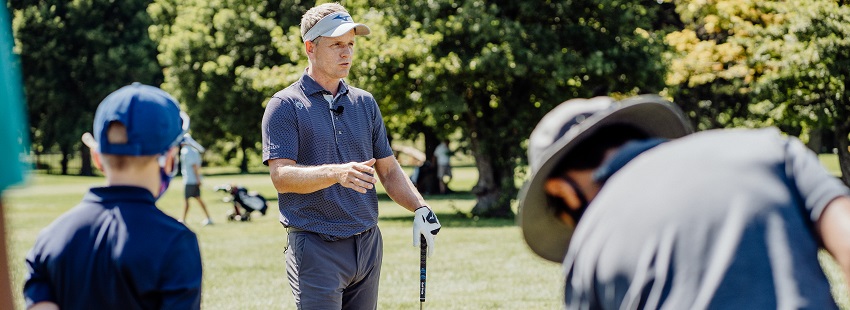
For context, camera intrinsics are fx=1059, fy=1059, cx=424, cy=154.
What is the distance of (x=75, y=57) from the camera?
52250 millimetres

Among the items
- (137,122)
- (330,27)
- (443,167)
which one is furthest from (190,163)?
(137,122)

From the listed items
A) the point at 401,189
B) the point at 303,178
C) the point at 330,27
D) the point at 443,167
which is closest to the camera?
the point at 303,178

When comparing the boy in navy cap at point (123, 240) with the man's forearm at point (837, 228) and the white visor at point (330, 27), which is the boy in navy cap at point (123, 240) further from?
the white visor at point (330, 27)

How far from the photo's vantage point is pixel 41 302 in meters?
2.83

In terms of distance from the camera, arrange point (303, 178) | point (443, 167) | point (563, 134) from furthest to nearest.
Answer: point (443, 167) → point (303, 178) → point (563, 134)

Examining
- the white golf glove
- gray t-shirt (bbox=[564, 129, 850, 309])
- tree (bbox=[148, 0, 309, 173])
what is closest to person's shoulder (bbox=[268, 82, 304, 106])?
the white golf glove

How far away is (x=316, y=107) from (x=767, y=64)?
17.1m

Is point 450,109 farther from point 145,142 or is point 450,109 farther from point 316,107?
point 145,142

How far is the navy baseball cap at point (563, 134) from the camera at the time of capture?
2.28 metres

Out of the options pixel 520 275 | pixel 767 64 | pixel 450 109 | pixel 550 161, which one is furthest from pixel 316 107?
pixel 767 64

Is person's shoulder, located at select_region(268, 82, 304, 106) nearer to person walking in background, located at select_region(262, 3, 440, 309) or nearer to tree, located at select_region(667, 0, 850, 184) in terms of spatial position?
person walking in background, located at select_region(262, 3, 440, 309)

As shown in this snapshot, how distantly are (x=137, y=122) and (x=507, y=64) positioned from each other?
52.1 ft

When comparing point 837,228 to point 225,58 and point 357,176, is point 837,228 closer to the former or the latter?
point 357,176

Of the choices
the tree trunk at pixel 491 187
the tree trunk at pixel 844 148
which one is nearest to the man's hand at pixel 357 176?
the tree trunk at pixel 491 187
